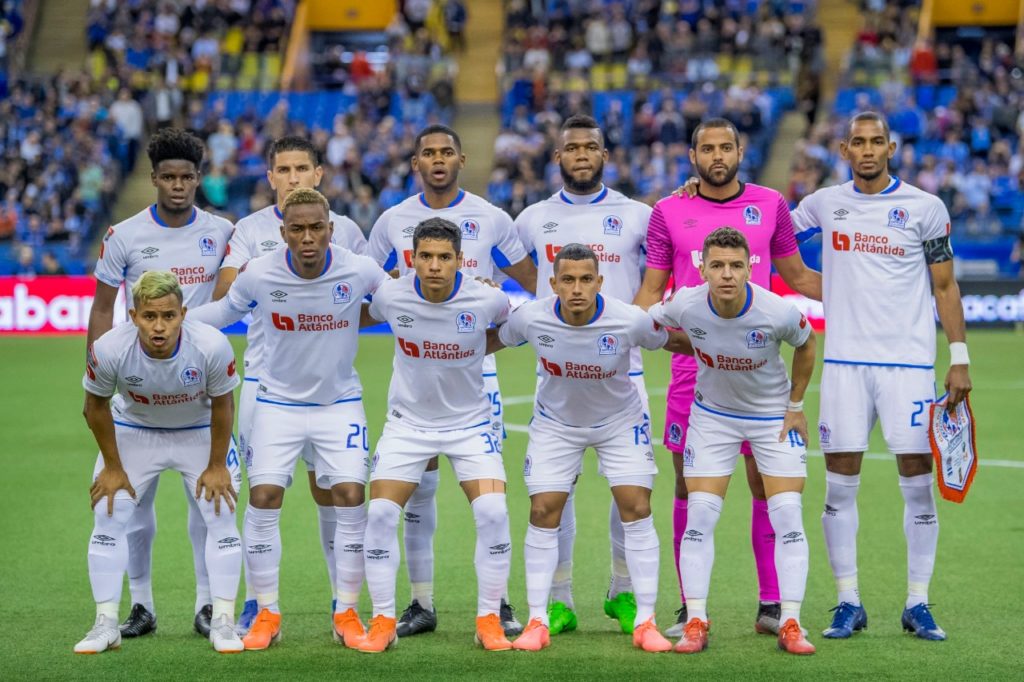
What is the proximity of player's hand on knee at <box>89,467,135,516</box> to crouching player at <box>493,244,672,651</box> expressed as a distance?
2064mm

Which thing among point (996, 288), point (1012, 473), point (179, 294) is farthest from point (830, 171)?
point (179, 294)

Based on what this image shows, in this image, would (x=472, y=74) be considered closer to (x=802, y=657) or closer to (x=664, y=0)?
(x=664, y=0)

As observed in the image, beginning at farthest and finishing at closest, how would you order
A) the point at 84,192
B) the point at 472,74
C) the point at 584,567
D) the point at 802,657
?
1. the point at 472,74
2. the point at 84,192
3. the point at 584,567
4. the point at 802,657

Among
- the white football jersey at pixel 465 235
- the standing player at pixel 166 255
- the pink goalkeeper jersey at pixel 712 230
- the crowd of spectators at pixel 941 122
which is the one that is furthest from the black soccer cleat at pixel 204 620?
the crowd of spectators at pixel 941 122

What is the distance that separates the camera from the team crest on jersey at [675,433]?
764 centimetres

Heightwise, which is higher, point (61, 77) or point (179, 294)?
point (61, 77)

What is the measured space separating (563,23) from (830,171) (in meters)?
8.56

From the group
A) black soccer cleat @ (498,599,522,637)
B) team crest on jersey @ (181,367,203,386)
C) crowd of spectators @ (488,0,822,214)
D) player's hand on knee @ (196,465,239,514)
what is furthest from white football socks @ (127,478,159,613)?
crowd of spectators @ (488,0,822,214)

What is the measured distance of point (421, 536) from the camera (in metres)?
7.67

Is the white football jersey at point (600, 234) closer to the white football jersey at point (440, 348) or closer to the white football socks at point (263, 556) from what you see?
the white football jersey at point (440, 348)

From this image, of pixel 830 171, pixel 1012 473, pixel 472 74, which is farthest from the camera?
pixel 472 74

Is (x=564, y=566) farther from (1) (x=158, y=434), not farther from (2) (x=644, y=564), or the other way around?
(1) (x=158, y=434)

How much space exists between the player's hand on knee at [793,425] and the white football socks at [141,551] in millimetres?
3361

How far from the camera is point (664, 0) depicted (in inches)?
1246
